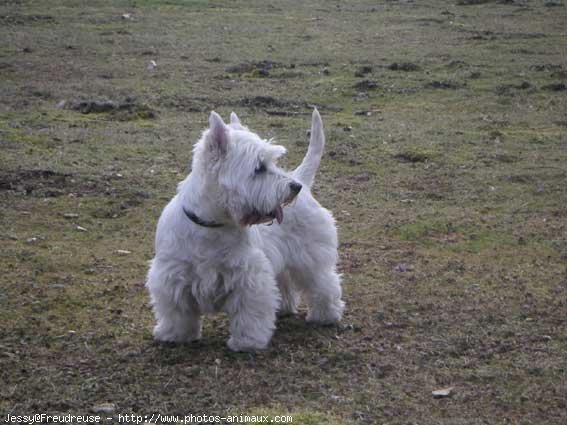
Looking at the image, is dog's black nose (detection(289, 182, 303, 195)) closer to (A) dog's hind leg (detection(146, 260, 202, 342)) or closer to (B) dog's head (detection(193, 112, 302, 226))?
(B) dog's head (detection(193, 112, 302, 226))

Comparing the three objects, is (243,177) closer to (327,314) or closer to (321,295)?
(321,295)

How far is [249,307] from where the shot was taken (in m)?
5.70

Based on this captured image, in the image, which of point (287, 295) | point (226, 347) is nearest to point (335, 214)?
point (287, 295)

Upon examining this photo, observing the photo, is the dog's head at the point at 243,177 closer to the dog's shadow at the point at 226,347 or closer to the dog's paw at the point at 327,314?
the dog's shadow at the point at 226,347

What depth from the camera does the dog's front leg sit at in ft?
18.6

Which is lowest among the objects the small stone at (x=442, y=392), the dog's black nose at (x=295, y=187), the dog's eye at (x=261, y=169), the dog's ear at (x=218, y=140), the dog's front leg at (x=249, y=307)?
the small stone at (x=442, y=392)

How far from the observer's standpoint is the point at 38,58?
16688 millimetres

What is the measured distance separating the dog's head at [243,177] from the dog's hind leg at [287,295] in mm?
1116

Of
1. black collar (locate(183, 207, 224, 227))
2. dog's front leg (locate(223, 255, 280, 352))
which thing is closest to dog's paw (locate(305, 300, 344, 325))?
dog's front leg (locate(223, 255, 280, 352))

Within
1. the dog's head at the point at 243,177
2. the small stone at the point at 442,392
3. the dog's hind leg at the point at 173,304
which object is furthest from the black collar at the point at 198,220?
the small stone at the point at 442,392

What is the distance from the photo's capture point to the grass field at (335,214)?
526 centimetres

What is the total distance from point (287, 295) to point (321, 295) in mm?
407

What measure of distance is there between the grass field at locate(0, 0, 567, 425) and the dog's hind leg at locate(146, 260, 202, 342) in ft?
0.38

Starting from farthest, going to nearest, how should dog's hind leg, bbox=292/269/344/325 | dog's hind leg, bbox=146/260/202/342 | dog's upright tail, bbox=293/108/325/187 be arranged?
dog's upright tail, bbox=293/108/325/187 → dog's hind leg, bbox=292/269/344/325 → dog's hind leg, bbox=146/260/202/342
